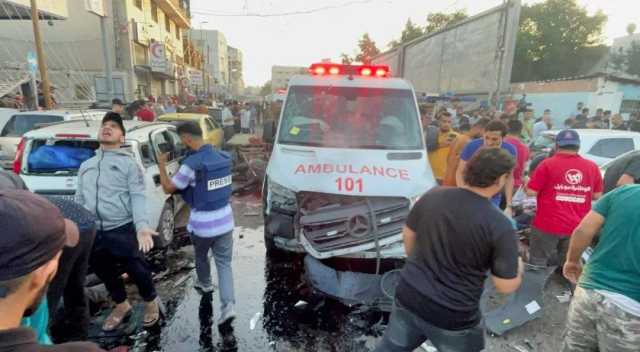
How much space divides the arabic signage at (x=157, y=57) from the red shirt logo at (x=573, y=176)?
22.2 metres

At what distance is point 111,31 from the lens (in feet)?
63.1

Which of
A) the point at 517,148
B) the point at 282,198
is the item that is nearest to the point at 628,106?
the point at 517,148

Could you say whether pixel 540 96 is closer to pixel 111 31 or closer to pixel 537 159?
pixel 537 159

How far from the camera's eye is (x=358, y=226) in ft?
12.0

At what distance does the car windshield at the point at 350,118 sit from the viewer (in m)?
4.64

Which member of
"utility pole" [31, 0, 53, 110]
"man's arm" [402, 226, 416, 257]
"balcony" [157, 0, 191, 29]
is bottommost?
"man's arm" [402, 226, 416, 257]

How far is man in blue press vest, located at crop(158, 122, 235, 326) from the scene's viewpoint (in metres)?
3.18

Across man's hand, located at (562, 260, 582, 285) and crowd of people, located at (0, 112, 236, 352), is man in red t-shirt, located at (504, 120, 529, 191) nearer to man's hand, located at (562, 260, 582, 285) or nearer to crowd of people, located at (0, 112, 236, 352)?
man's hand, located at (562, 260, 582, 285)

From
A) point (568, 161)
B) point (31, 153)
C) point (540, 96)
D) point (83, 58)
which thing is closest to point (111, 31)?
point (83, 58)

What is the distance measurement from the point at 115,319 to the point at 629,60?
43.7m

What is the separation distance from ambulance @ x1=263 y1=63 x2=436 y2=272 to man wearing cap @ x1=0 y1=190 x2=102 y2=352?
2.77m

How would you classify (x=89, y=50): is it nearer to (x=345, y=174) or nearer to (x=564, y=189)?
(x=345, y=174)

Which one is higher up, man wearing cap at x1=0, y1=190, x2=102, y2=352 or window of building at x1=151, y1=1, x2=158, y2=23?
window of building at x1=151, y1=1, x2=158, y2=23

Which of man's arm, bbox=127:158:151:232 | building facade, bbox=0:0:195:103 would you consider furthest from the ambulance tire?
building facade, bbox=0:0:195:103
